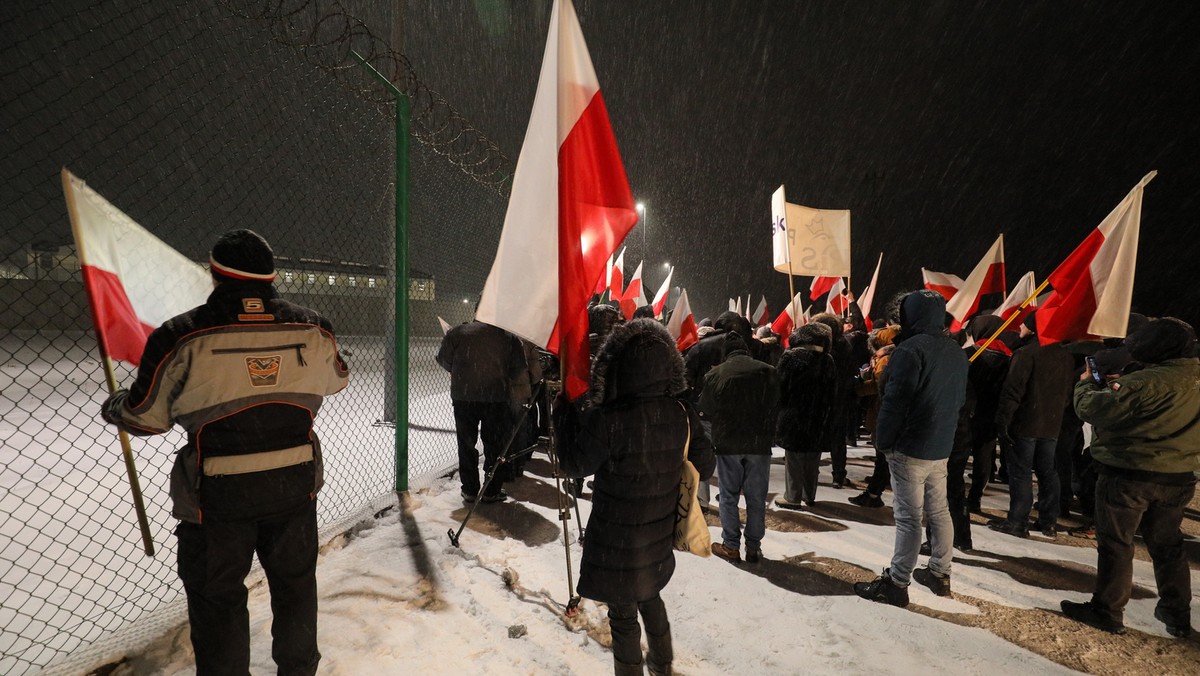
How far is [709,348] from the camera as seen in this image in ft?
18.1

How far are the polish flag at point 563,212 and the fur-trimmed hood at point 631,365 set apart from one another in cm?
13

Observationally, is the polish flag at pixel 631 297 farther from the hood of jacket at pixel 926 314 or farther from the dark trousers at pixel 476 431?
the hood of jacket at pixel 926 314

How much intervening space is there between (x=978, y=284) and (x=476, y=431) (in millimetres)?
5600

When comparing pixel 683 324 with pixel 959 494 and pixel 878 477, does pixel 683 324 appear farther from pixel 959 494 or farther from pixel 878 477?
pixel 959 494

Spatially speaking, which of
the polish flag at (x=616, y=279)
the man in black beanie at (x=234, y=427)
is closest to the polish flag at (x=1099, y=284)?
the man in black beanie at (x=234, y=427)

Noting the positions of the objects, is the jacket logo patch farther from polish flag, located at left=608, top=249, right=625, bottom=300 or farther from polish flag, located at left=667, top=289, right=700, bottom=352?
polish flag, located at left=608, top=249, right=625, bottom=300

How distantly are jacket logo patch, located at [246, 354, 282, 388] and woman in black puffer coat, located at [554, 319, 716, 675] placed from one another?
1.20 metres

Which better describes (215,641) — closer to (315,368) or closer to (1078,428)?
(315,368)

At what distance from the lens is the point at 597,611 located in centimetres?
317

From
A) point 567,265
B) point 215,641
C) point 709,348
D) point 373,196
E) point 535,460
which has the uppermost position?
point 373,196

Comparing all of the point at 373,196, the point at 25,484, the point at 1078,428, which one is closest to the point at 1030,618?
the point at 1078,428

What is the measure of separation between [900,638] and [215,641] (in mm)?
3580

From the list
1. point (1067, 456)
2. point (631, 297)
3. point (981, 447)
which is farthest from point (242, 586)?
point (631, 297)

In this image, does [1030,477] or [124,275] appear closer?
[124,275]
